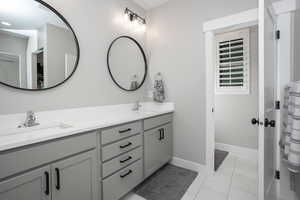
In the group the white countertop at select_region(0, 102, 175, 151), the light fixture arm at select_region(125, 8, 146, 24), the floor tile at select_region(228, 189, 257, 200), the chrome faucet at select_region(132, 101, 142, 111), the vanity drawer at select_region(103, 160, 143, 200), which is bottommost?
the floor tile at select_region(228, 189, 257, 200)

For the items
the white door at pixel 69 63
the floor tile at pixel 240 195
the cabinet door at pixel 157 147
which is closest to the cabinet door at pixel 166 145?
the cabinet door at pixel 157 147

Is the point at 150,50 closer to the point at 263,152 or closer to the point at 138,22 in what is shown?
the point at 138,22

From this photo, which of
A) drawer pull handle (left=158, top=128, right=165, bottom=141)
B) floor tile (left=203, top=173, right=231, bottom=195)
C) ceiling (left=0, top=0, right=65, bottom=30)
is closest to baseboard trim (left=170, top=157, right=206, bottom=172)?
floor tile (left=203, top=173, right=231, bottom=195)

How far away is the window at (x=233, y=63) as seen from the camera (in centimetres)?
259

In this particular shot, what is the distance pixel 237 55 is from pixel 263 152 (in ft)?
6.90

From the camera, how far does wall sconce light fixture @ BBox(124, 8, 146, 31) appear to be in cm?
224

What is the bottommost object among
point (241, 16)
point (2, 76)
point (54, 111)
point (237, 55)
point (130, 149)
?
point (130, 149)

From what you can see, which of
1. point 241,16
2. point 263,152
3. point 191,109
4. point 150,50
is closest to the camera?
point 263,152

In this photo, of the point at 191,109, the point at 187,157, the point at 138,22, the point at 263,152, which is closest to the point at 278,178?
the point at 263,152

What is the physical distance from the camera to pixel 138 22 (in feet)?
8.04

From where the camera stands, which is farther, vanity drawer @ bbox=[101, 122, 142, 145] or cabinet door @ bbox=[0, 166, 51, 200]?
vanity drawer @ bbox=[101, 122, 142, 145]

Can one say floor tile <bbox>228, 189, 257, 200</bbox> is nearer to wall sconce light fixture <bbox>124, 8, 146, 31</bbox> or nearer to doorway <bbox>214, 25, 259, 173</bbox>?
doorway <bbox>214, 25, 259, 173</bbox>

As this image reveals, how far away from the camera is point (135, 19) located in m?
2.38

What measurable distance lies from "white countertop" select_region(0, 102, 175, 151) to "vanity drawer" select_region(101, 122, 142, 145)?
61 mm
